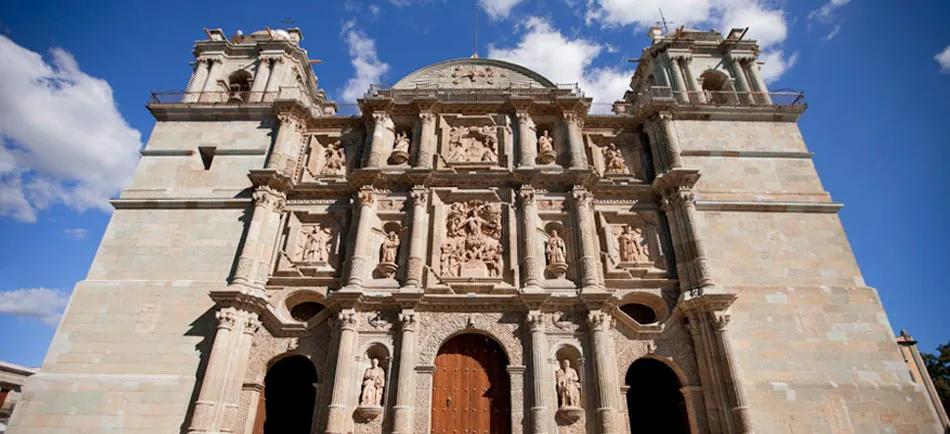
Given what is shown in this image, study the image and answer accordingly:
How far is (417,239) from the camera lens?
47.8 feet

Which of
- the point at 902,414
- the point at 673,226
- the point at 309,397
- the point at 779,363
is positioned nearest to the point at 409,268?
the point at 309,397

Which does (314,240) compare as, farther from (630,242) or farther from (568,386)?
(630,242)

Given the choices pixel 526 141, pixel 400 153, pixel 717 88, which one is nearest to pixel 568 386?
pixel 526 141

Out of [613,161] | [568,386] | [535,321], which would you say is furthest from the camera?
[613,161]

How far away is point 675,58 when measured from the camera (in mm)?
19781

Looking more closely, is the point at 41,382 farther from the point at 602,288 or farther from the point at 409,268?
the point at 602,288

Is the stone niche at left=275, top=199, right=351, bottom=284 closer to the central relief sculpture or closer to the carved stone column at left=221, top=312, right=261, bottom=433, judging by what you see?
A: the carved stone column at left=221, top=312, right=261, bottom=433

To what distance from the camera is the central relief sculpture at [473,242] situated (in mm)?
14312

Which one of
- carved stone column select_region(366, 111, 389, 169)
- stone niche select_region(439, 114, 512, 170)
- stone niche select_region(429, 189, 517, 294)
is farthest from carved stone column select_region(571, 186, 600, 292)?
carved stone column select_region(366, 111, 389, 169)

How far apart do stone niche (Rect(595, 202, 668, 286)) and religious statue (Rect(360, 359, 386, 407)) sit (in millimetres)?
7044

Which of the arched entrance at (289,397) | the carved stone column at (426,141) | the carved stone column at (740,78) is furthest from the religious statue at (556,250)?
the carved stone column at (740,78)

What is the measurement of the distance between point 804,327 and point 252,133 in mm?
18547

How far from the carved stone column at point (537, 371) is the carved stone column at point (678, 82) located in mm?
10959

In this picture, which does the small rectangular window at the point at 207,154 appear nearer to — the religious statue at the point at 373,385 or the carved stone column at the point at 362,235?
the carved stone column at the point at 362,235
